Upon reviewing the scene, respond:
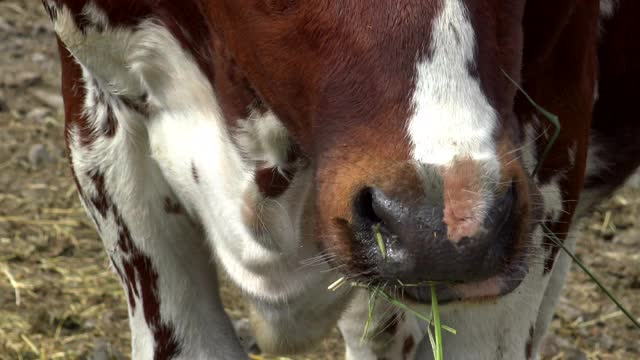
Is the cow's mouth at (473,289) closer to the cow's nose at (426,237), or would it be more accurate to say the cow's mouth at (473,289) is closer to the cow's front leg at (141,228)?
the cow's nose at (426,237)

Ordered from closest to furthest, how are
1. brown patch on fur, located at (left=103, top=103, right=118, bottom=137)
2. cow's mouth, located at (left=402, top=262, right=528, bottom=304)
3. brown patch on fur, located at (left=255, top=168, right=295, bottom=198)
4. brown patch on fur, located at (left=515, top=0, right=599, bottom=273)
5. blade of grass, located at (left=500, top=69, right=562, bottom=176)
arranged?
cow's mouth, located at (left=402, top=262, right=528, bottom=304) < blade of grass, located at (left=500, top=69, right=562, bottom=176) < brown patch on fur, located at (left=515, top=0, right=599, bottom=273) < brown patch on fur, located at (left=255, top=168, right=295, bottom=198) < brown patch on fur, located at (left=103, top=103, right=118, bottom=137)

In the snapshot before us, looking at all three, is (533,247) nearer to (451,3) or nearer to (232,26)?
(451,3)

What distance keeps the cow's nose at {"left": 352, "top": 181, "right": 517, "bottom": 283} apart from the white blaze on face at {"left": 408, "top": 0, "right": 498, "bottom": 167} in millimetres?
73

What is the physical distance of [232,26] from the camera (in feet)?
8.84

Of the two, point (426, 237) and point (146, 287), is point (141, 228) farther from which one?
point (426, 237)

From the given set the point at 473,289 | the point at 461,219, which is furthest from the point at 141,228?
the point at 461,219

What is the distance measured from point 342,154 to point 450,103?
218mm

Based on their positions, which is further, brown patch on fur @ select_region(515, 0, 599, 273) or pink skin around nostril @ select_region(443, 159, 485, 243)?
brown patch on fur @ select_region(515, 0, 599, 273)

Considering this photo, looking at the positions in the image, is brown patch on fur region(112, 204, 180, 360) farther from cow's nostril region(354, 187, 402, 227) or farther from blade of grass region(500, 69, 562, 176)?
cow's nostril region(354, 187, 402, 227)

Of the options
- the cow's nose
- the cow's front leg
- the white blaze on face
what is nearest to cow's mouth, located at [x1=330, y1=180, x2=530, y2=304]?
the cow's nose

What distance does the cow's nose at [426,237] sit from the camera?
7.22 ft

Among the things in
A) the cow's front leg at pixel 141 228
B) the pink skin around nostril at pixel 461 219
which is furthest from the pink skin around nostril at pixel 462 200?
the cow's front leg at pixel 141 228

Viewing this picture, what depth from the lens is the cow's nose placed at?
2.20 meters

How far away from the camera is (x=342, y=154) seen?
2.35 metres
